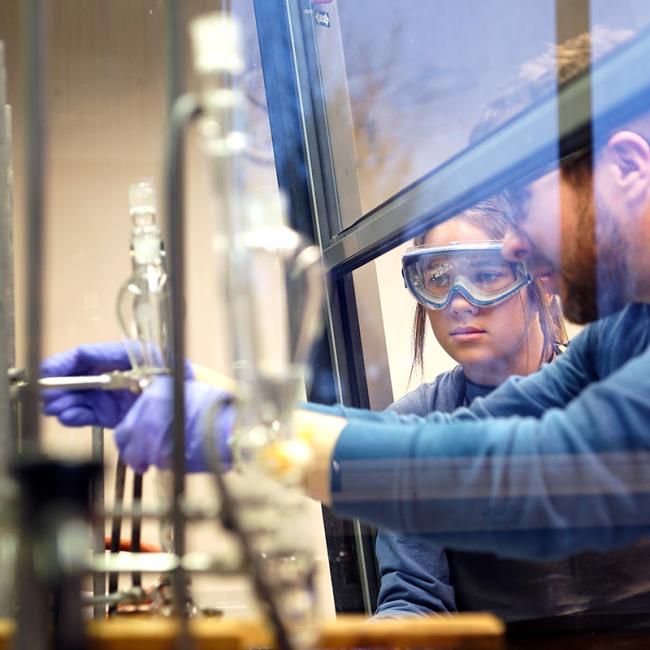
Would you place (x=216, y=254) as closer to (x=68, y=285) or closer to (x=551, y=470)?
(x=551, y=470)

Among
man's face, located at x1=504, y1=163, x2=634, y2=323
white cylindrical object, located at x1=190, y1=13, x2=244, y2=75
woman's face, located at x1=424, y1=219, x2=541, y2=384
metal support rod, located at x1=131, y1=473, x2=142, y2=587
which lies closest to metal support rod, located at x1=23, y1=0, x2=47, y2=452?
white cylindrical object, located at x1=190, y1=13, x2=244, y2=75

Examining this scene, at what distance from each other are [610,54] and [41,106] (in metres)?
0.81

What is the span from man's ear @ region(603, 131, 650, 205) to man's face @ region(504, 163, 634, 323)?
3cm

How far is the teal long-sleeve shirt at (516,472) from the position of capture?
901 mm

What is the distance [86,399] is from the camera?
3.08 feet

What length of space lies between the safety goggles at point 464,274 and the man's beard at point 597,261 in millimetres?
219

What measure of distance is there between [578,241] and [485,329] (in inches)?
17.8

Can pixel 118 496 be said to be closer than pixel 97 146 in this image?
Yes

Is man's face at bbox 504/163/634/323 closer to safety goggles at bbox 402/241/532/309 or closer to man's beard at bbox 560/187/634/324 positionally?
man's beard at bbox 560/187/634/324

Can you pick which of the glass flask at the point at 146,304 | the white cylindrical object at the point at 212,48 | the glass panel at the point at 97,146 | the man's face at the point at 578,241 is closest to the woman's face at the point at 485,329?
the man's face at the point at 578,241

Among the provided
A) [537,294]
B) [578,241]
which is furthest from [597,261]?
[537,294]

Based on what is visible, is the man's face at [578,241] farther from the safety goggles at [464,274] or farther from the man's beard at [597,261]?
the safety goggles at [464,274]

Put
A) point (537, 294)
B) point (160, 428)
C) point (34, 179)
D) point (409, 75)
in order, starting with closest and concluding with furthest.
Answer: point (34, 179)
point (160, 428)
point (537, 294)
point (409, 75)

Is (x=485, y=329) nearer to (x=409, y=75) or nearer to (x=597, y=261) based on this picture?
(x=597, y=261)
